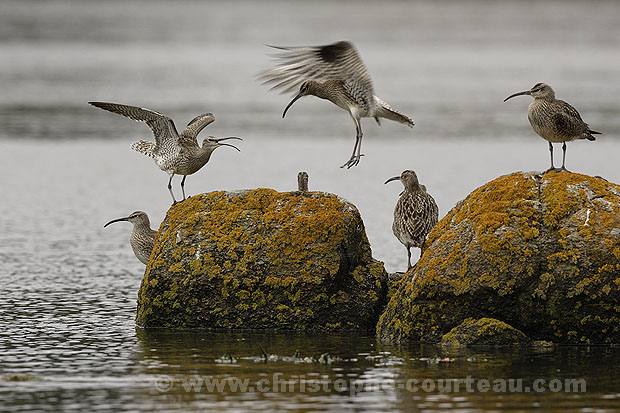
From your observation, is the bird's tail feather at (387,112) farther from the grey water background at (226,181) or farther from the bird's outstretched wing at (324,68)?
the grey water background at (226,181)

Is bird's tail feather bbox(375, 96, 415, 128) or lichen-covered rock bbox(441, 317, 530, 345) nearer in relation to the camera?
lichen-covered rock bbox(441, 317, 530, 345)

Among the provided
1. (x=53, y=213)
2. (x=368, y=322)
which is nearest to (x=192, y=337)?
(x=368, y=322)

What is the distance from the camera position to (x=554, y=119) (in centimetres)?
1345

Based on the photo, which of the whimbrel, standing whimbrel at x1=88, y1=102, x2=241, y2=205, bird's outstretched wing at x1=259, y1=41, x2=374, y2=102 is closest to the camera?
bird's outstretched wing at x1=259, y1=41, x2=374, y2=102

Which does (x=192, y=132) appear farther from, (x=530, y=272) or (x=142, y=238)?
(x=530, y=272)

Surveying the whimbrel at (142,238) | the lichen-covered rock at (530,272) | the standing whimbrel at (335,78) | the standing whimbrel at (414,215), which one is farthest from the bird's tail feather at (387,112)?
the whimbrel at (142,238)

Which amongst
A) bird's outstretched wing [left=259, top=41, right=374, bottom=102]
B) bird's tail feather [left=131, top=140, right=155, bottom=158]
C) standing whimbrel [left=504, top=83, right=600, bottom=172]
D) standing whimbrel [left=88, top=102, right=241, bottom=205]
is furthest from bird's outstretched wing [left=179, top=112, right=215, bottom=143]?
standing whimbrel [left=504, top=83, right=600, bottom=172]

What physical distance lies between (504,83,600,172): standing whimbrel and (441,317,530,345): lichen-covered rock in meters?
2.13

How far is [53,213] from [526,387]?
15162 mm

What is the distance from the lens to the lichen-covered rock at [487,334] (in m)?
12.4

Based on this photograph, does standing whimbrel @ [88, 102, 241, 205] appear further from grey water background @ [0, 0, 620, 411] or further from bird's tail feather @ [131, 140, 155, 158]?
grey water background @ [0, 0, 620, 411]

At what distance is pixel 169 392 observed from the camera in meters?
10.8

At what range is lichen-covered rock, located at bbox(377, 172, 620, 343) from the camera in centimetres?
1235

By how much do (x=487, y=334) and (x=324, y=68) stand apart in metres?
4.51
